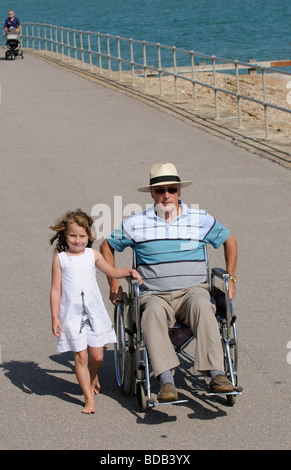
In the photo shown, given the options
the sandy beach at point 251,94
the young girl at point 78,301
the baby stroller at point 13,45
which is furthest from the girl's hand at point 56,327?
the baby stroller at point 13,45

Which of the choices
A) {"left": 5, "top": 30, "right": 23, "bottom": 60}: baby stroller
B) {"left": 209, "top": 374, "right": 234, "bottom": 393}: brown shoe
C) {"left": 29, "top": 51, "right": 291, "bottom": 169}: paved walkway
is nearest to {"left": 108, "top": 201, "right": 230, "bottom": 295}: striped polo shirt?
{"left": 209, "top": 374, "right": 234, "bottom": 393}: brown shoe

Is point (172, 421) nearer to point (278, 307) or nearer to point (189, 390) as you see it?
point (189, 390)

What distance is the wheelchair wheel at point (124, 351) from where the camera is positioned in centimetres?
541

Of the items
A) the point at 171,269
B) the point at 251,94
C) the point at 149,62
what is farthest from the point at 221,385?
the point at 149,62

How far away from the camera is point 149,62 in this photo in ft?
171

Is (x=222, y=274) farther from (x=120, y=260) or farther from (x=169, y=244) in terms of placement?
(x=120, y=260)

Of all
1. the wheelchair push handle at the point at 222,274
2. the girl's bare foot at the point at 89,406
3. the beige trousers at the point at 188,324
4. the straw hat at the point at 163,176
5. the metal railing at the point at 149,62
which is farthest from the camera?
the metal railing at the point at 149,62

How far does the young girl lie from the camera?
525 cm

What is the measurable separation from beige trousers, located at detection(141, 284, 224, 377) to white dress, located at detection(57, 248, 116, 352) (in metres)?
0.29

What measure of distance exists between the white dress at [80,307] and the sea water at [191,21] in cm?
5783

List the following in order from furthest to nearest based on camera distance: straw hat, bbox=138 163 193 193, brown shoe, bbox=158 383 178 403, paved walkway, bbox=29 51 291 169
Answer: paved walkway, bbox=29 51 291 169, straw hat, bbox=138 163 193 193, brown shoe, bbox=158 383 178 403

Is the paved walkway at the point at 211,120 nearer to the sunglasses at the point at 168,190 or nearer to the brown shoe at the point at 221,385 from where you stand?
the sunglasses at the point at 168,190

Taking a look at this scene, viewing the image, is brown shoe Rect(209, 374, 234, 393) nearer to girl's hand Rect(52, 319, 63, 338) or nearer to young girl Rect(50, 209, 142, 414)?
young girl Rect(50, 209, 142, 414)

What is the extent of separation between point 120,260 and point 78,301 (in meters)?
3.33
